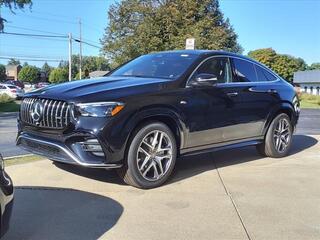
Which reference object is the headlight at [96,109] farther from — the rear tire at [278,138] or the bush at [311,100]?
the bush at [311,100]

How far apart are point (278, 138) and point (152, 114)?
→ 2975 mm

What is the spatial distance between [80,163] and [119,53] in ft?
140

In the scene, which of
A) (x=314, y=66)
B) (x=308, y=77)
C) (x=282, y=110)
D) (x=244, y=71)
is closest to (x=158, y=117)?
(x=244, y=71)

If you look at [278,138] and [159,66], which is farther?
[278,138]

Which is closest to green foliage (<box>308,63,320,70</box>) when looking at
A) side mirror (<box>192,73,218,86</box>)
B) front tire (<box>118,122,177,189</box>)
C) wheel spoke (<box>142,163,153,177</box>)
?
side mirror (<box>192,73,218,86</box>)

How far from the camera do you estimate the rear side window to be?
25.2 ft

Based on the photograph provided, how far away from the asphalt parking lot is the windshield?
1.39 m

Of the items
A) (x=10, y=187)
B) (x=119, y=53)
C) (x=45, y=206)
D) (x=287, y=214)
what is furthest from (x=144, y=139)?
(x=119, y=53)

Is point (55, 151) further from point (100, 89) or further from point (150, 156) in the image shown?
point (150, 156)

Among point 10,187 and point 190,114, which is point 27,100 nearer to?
point 190,114

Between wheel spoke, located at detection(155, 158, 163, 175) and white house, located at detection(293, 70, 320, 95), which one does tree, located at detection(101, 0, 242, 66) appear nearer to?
wheel spoke, located at detection(155, 158, 163, 175)

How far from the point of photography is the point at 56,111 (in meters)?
5.52

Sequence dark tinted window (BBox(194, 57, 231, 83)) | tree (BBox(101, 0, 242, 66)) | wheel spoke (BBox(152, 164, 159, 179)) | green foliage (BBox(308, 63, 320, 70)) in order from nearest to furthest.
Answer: wheel spoke (BBox(152, 164, 159, 179)) < dark tinted window (BBox(194, 57, 231, 83)) < tree (BBox(101, 0, 242, 66)) < green foliage (BBox(308, 63, 320, 70))

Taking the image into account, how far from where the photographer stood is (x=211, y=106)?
6.51 m
